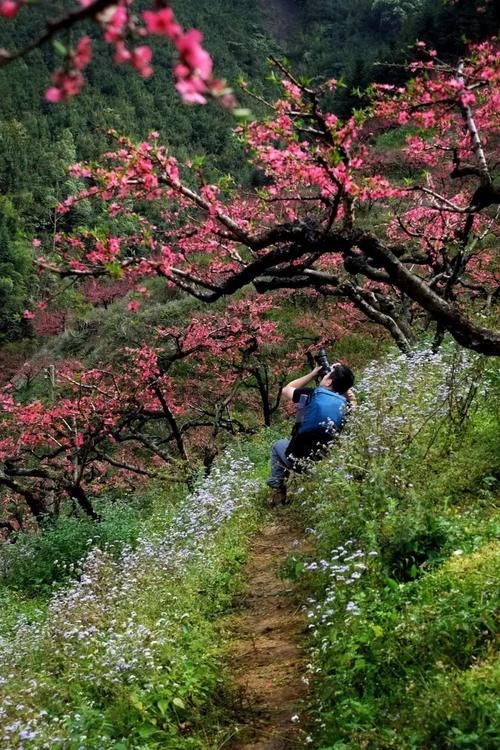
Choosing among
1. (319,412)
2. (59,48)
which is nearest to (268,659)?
(319,412)

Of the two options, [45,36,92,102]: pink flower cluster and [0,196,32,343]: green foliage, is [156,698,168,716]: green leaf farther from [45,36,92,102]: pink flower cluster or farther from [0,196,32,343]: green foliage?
[0,196,32,343]: green foliage

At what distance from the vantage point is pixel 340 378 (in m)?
7.46

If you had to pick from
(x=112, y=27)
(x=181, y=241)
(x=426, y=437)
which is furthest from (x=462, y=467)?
(x=112, y=27)

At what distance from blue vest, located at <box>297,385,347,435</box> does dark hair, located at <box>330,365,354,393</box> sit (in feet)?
0.49

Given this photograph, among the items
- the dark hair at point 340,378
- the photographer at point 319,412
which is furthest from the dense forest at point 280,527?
the dark hair at point 340,378

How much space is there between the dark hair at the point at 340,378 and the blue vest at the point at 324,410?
0.15 metres

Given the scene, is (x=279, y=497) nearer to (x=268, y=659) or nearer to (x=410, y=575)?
(x=268, y=659)

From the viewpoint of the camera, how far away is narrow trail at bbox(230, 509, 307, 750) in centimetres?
386

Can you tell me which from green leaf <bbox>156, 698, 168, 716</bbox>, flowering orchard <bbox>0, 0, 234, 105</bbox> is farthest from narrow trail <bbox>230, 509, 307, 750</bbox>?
flowering orchard <bbox>0, 0, 234, 105</bbox>

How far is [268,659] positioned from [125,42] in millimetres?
4531

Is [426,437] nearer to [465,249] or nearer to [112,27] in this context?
[465,249]

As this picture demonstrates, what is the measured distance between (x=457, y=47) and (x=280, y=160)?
39758mm

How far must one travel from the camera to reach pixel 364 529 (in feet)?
16.2

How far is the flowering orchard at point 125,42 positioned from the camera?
1211mm
